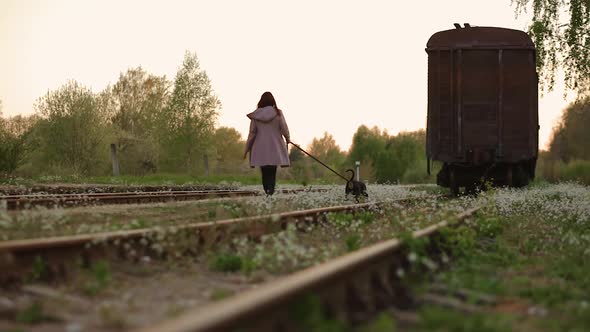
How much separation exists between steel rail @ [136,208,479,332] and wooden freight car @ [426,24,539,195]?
37.1 feet

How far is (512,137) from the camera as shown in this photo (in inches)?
631

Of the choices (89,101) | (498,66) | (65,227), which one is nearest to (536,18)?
(498,66)

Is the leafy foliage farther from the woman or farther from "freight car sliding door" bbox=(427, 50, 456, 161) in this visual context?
"freight car sliding door" bbox=(427, 50, 456, 161)

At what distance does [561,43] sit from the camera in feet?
67.7

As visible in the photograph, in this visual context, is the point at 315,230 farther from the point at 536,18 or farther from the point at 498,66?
the point at 536,18

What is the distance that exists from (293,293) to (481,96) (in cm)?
1367

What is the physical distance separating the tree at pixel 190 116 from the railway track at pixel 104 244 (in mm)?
42066

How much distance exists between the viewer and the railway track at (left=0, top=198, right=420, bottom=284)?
4.71 metres

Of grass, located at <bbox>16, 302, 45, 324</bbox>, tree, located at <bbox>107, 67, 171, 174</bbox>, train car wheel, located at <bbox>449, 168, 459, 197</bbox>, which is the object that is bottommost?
grass, located at <bbox>16, 302, 45, 324</bbox>

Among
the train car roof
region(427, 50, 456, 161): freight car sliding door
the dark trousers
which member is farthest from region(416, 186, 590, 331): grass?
the train car roof

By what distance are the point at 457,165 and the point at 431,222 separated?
9.35m

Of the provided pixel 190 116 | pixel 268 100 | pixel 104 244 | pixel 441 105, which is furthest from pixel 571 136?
pixel 104 244

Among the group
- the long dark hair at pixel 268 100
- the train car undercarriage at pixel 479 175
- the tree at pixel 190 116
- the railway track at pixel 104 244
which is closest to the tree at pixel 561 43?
the train car undercarriage at pixel 479 175

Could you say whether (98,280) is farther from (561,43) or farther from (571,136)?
(571,136)
